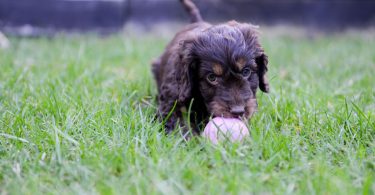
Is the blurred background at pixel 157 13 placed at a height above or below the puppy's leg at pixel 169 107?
above

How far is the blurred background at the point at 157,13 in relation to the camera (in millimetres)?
6812

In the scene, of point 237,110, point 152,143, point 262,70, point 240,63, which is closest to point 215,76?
point 240,63

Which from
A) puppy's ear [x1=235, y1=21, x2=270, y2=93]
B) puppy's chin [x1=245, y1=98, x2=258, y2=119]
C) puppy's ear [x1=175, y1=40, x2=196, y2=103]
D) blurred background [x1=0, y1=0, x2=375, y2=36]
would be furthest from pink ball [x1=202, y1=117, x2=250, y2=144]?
blurred background [x1=0, y1=0, x2=375, y2=36]

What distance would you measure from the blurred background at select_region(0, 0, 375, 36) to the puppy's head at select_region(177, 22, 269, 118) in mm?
4213

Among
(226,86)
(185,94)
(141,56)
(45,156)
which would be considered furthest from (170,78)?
(141,56)

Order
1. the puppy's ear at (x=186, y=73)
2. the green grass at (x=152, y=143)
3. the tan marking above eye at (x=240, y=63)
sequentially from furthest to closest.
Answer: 1. the puppy's ear at (x=186, y=73)
2. the tan marking above eye at (x=240, y=63)
3. the green grass at (x=152, y=143)

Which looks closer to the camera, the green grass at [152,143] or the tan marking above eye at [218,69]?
the green grass at [152,143]

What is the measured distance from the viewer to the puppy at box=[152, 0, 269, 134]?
2820mm

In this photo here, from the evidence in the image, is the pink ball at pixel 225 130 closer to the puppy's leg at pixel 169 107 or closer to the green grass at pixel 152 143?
the green grass at pixel 152 143

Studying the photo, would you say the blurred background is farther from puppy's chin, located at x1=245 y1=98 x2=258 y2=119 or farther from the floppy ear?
puppy's chin, located at x1=245 y1=98 x2=258 y2=119

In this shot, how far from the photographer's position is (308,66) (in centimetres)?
521

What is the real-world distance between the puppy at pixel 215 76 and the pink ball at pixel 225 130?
3.0 inches

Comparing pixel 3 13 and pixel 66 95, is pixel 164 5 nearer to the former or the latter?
pixel 3 13

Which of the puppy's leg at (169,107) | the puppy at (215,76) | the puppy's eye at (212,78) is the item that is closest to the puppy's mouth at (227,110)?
the puppy at (215,76)
